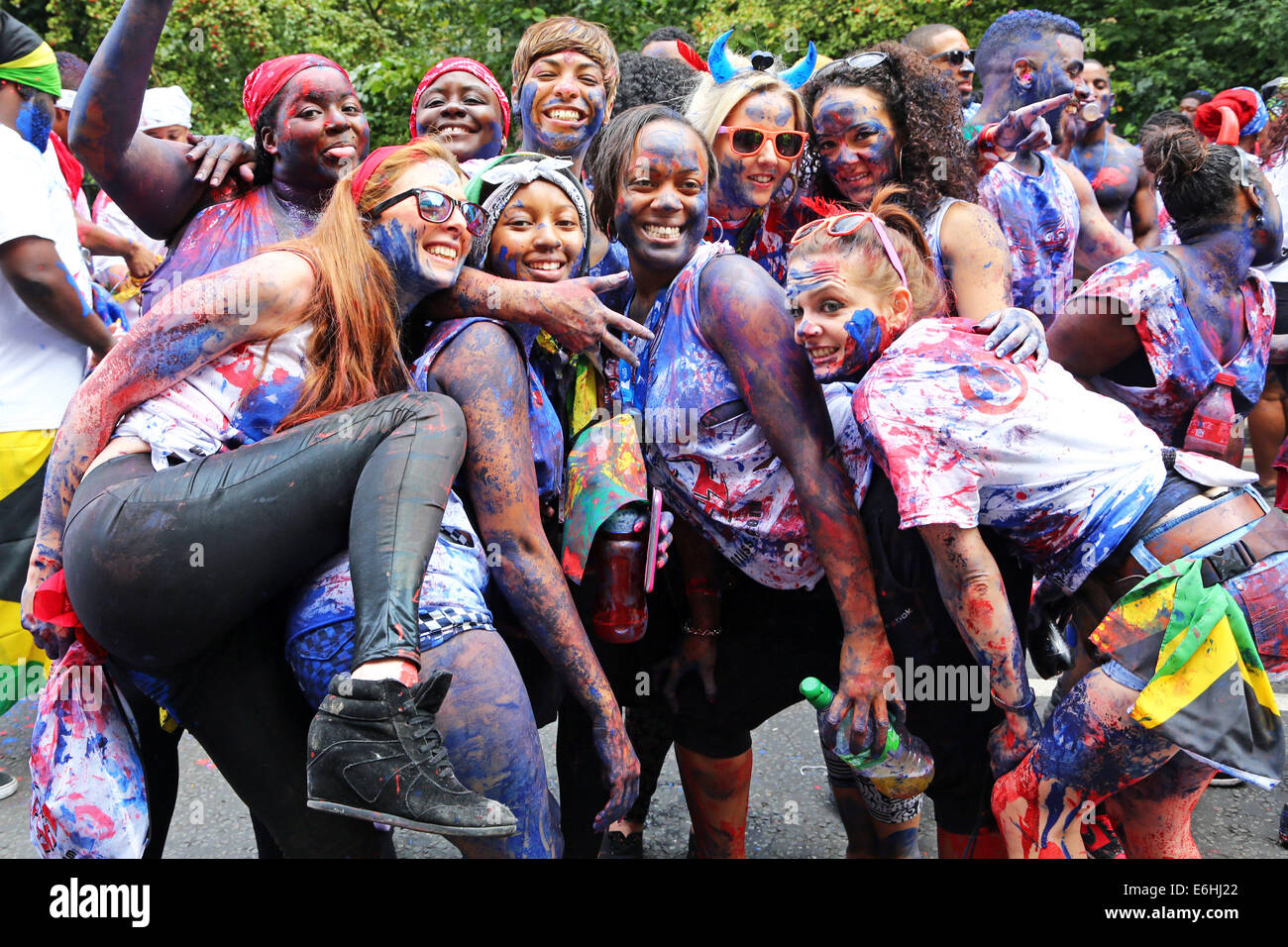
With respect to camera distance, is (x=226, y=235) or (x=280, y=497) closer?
(x=280, y=497)

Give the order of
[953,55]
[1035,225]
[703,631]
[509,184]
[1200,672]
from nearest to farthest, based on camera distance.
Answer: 1. [1200,672]
2. [509,184]
3. [703,631]
4. [1035,225]
5. [953,55]

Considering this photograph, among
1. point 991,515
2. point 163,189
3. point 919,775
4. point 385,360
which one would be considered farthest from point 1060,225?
point 163,189

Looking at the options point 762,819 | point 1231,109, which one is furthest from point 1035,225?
point 762,819

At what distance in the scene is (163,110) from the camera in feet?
17.5

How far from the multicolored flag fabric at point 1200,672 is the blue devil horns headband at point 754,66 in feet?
5.40

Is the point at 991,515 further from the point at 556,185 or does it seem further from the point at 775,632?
the point at 556,185

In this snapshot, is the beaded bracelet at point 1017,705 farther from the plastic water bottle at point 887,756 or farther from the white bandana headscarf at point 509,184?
the white bandana headscarf at point 509,184

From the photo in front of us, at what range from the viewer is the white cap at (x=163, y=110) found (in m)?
5.32

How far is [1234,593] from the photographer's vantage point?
7.06 feet

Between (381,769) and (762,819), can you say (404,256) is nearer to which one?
(381,769)

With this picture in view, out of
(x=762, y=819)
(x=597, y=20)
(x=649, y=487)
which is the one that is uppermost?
(x=597, y=20)

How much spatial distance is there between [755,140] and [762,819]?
6.93 ft

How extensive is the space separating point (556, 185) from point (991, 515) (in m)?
1.22

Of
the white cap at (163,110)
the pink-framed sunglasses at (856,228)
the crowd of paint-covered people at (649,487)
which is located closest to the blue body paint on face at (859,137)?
the crowd of paint-covered people at (649,487)
